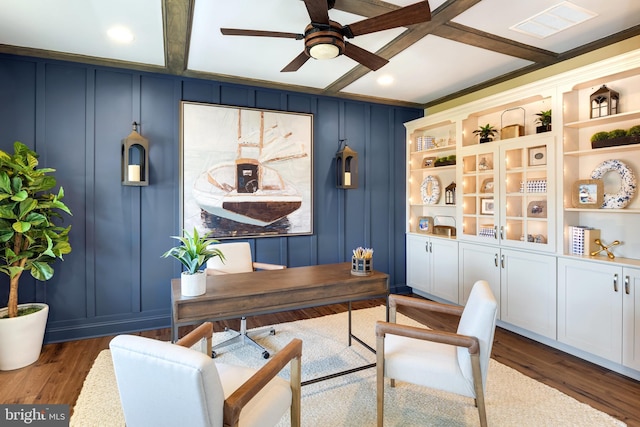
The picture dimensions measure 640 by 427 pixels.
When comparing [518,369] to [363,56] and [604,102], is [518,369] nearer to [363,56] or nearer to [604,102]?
[604,102]

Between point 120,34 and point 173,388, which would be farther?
point 120,34

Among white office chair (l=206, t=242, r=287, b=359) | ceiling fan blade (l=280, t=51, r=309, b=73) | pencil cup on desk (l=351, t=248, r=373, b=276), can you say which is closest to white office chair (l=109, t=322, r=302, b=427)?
pencil cup on desk (l=351, t=248, r=373, b=276)

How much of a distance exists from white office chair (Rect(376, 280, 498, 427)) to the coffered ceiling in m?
2.01

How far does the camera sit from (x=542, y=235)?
11.0ft

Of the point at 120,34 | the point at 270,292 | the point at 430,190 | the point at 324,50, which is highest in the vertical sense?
the point at 120,34

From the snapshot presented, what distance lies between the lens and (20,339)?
272 centimetres

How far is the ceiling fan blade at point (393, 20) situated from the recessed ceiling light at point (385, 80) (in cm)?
176

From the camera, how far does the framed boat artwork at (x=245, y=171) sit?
376 centimetres

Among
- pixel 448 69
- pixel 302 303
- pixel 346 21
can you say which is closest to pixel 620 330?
pixel 302 303

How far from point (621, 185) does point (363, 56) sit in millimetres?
2470

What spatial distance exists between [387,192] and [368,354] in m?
2.52

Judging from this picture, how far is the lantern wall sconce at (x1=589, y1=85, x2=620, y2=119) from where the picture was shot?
287 centimetres

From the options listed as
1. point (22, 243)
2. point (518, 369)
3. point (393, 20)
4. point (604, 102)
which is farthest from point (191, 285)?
point (604, 102)

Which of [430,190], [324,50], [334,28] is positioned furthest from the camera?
[430,190]
